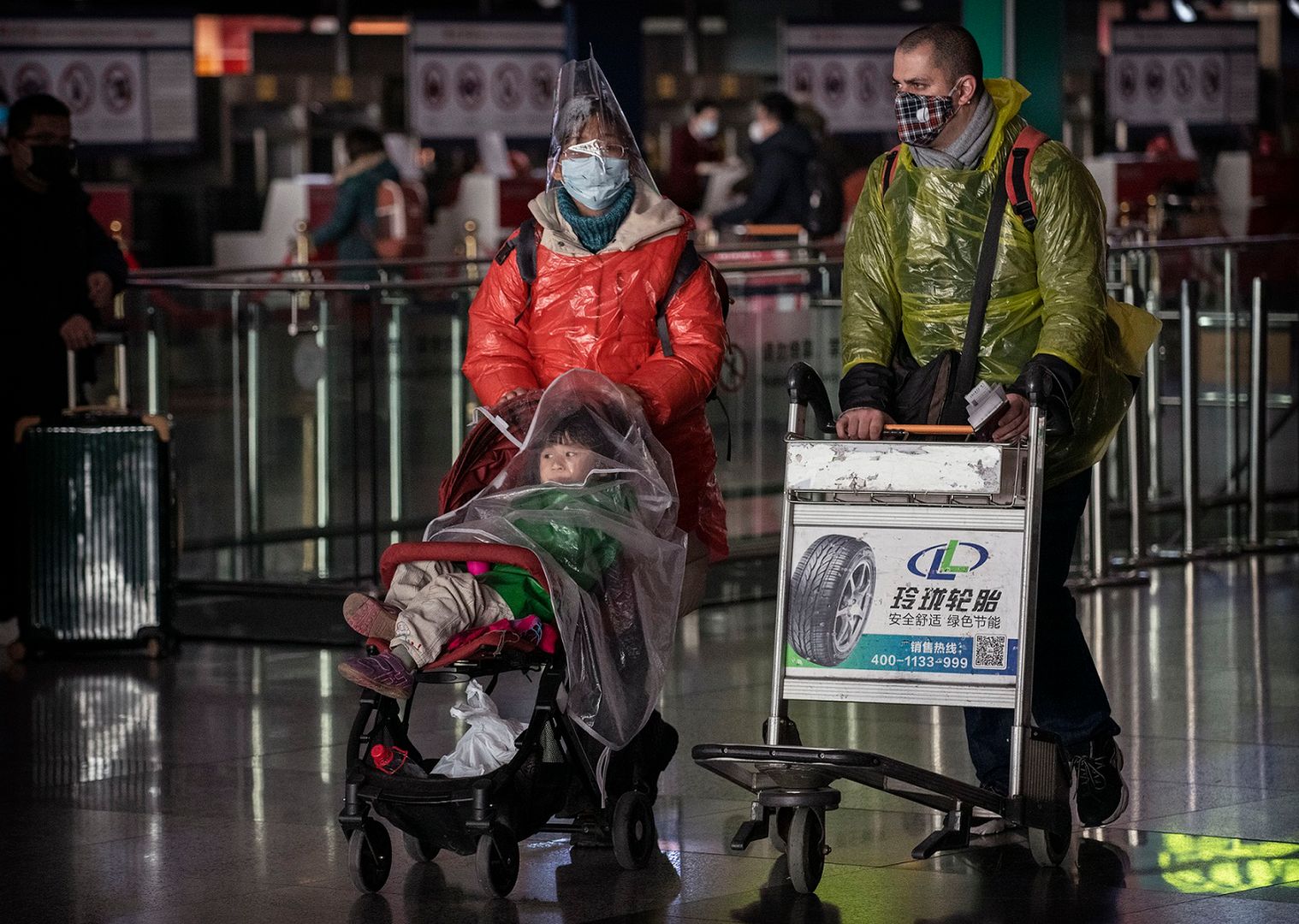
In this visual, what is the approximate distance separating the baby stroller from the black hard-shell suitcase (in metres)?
3.07

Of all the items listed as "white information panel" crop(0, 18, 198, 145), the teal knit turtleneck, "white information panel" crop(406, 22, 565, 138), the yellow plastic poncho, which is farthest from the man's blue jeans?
"white information panel" crop(406, 22, 565, 138)

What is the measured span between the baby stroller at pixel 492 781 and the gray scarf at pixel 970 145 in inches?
40.2

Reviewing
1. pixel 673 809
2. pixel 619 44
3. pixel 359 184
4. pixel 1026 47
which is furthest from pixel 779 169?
pixel 673 809

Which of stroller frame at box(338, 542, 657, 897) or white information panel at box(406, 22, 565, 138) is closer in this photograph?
stroller frame at box(338, 542, 657, 897)

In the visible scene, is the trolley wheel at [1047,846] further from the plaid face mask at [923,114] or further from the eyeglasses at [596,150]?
the eyeglasses at [596,150]

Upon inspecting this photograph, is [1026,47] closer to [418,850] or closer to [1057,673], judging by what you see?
[1057,673]

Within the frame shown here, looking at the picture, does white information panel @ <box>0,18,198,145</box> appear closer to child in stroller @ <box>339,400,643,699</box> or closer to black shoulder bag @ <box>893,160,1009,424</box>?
child in stroller @ <box>339,400,643,699</box>

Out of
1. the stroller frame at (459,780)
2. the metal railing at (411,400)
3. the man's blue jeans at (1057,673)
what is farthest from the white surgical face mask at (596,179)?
the metal railing at (411,400)

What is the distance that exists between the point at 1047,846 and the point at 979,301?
1174mm

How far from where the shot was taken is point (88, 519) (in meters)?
7.70

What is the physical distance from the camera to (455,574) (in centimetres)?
452

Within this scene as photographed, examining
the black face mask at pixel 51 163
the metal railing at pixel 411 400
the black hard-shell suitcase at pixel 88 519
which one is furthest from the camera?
the metal railing at pixel 411 400

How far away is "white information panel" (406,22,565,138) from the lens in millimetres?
16984

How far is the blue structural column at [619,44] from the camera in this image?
377 inches
